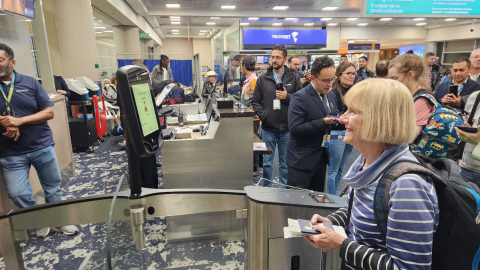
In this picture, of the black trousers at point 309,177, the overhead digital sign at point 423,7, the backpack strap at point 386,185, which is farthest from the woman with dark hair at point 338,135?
the overhead digital sign at point 423,7

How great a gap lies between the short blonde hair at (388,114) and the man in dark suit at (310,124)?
1391 mm

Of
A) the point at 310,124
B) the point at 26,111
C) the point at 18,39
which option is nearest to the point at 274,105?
the point at 310,124

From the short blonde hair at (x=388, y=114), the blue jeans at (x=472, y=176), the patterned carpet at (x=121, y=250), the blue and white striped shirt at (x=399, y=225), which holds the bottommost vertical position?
the patterned carpet at (x=121, y=250)

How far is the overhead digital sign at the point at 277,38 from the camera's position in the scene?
11.5 metres

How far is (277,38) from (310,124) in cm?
1003

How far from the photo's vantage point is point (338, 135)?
2.79 meters

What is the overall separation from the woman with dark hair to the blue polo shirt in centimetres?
264

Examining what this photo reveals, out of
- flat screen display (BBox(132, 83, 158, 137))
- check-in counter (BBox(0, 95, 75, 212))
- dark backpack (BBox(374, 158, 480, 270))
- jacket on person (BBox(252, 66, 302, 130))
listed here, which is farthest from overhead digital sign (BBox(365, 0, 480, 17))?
flat screen display (BBox(132, 83, 158, 137))

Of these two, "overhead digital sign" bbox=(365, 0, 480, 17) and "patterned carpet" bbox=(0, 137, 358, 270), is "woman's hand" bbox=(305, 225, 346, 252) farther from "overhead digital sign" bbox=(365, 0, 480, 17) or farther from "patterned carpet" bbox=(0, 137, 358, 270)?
"overhead digital sign" bbox=(365, 0, 480, 17)

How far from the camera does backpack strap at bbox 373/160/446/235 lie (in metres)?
0.81

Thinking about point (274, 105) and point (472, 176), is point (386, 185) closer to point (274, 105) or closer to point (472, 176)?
point (472, 176)

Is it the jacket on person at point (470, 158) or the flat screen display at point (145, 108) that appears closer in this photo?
the flat screen display at point (145, 108)

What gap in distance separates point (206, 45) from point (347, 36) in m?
12.3

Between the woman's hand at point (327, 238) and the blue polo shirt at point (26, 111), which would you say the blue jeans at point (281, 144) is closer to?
the blue polo shirt at point (26, 111)
